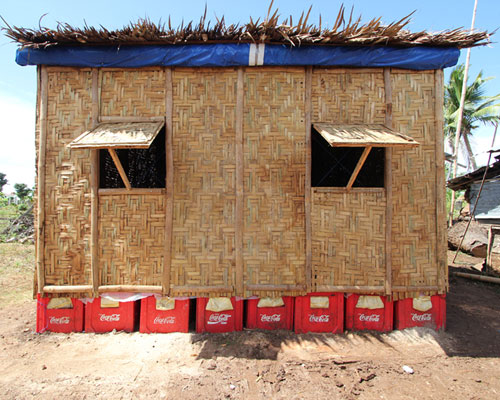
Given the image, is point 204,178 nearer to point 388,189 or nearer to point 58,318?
A: point 388,189

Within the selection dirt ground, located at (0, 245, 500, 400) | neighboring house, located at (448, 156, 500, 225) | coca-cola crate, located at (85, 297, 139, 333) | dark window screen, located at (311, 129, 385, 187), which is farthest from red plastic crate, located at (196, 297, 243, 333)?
neighboring house, located at (448, 156, 500, 225)

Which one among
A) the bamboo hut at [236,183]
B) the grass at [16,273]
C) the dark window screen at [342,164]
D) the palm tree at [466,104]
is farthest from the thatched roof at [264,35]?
the palm tree at [466,104]

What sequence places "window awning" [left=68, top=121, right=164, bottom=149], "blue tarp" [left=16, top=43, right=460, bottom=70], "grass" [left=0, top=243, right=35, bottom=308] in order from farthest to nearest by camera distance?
"grass" [left=0, top=243, right=35, bottom=308] < "blue tarp" [left=16, top=43, right=460, bottom=70] < "window awning" [left=68, top=121, right=164, bottom=149]

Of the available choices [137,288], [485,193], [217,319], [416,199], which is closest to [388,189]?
[416,199]

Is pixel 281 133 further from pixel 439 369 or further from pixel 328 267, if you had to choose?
pixel 439 369

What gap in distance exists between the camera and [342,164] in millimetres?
5465

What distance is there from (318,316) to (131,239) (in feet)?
10.2

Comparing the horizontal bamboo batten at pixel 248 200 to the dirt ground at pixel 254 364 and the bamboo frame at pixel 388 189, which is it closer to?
the bamboo frame at pixel 388 189

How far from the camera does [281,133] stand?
4.20 m

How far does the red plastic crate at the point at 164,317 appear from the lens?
14.0 feet

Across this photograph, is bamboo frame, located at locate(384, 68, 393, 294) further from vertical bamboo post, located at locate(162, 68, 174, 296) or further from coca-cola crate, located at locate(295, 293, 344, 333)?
vertical bamboo post, located at locate(162, 68, 174, 296)

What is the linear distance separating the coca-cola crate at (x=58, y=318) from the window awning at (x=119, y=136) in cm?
252

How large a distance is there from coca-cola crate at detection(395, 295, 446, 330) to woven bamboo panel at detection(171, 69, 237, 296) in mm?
2669

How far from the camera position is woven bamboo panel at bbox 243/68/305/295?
13.7 ft
